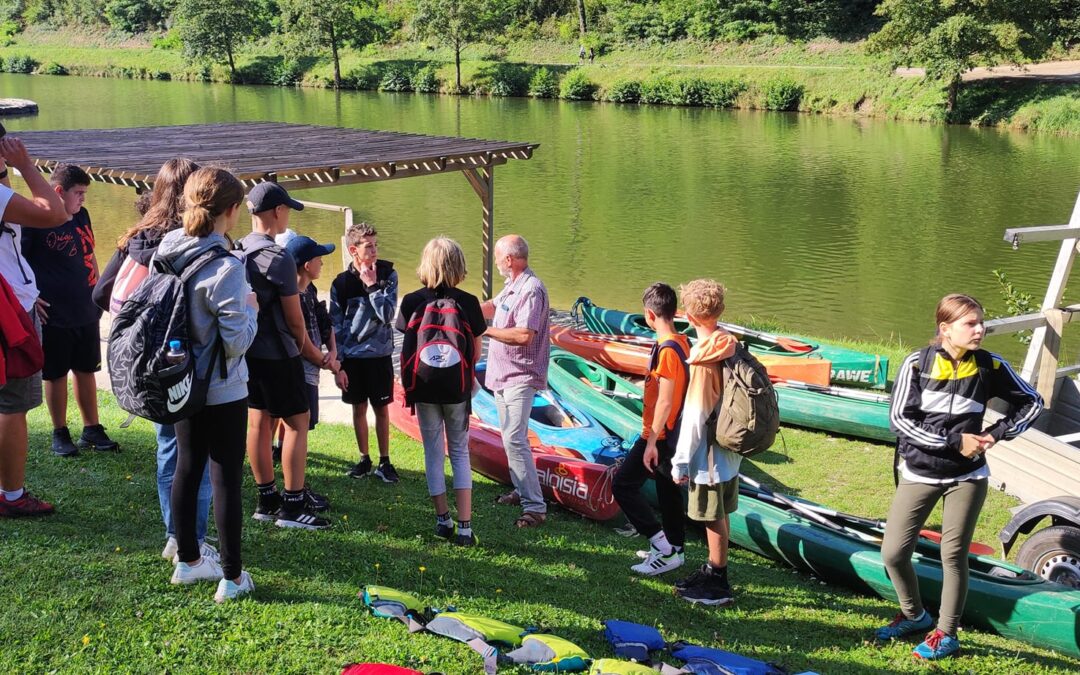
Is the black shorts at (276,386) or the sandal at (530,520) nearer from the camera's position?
the black shorts at (276,386)

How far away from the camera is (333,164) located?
10.2 meters

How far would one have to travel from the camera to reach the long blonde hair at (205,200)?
377 cm

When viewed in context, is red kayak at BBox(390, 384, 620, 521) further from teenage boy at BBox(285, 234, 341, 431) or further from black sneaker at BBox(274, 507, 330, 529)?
black sneaker at BBox(274, 507, 330, 529)

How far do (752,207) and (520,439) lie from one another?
18.9 meters

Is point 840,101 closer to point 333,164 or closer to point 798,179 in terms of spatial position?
point 798,179

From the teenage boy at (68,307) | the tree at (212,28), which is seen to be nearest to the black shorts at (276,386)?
the teenage boy at (68,307)

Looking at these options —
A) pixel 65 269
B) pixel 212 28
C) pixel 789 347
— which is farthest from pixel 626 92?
pixel 65 269

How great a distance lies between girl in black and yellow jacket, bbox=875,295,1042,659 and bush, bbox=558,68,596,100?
47808mm

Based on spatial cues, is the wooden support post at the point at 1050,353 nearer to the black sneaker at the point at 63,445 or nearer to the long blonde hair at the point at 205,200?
the long blonde hair at the point at 205,200

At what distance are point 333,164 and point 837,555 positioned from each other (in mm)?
6861

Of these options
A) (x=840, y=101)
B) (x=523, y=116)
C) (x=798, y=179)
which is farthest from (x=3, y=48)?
(x=798, y=179)

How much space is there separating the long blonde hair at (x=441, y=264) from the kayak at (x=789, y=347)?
505 centimetres

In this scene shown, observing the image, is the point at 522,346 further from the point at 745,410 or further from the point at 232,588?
the point at 232,588

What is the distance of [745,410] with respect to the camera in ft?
15.0
